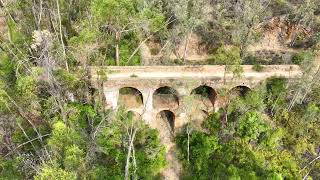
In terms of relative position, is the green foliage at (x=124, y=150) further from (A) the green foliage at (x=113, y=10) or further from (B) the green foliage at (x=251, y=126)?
(A) the green foliage at (x=113, y=10)

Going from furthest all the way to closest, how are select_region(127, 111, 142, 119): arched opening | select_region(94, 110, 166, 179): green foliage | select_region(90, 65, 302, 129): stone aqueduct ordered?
select_region(127, 111, 142, 119): arched opening, select_region(90, 65, 302, 129): stone aqueduct, select_region(94, 110, 166, 179): green foliage

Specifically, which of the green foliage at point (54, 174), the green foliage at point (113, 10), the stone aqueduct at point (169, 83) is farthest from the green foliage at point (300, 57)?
the green foliage at point (54, 174)

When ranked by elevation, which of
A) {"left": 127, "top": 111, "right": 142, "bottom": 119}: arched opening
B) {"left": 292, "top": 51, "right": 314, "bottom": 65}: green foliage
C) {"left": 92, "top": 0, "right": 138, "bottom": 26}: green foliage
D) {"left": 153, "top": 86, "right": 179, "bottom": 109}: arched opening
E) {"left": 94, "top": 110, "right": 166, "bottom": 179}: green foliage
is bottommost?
{"left": 94, "top": 110, "right": 166, "bottom": 179}: green foliage

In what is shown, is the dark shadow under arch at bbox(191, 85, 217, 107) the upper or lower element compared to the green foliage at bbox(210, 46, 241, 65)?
lower

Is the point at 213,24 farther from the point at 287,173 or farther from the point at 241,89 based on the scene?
the point at 287,173

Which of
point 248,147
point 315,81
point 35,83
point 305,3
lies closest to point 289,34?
point 305,3

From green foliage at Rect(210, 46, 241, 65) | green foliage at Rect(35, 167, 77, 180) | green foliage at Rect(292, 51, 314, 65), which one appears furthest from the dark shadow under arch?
green foliage at Rect(35, 167, 77, 180)

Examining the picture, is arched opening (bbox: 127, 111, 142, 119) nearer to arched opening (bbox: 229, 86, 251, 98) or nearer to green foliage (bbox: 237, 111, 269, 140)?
arched opening (bbox: 229, 86, 251, 98)
